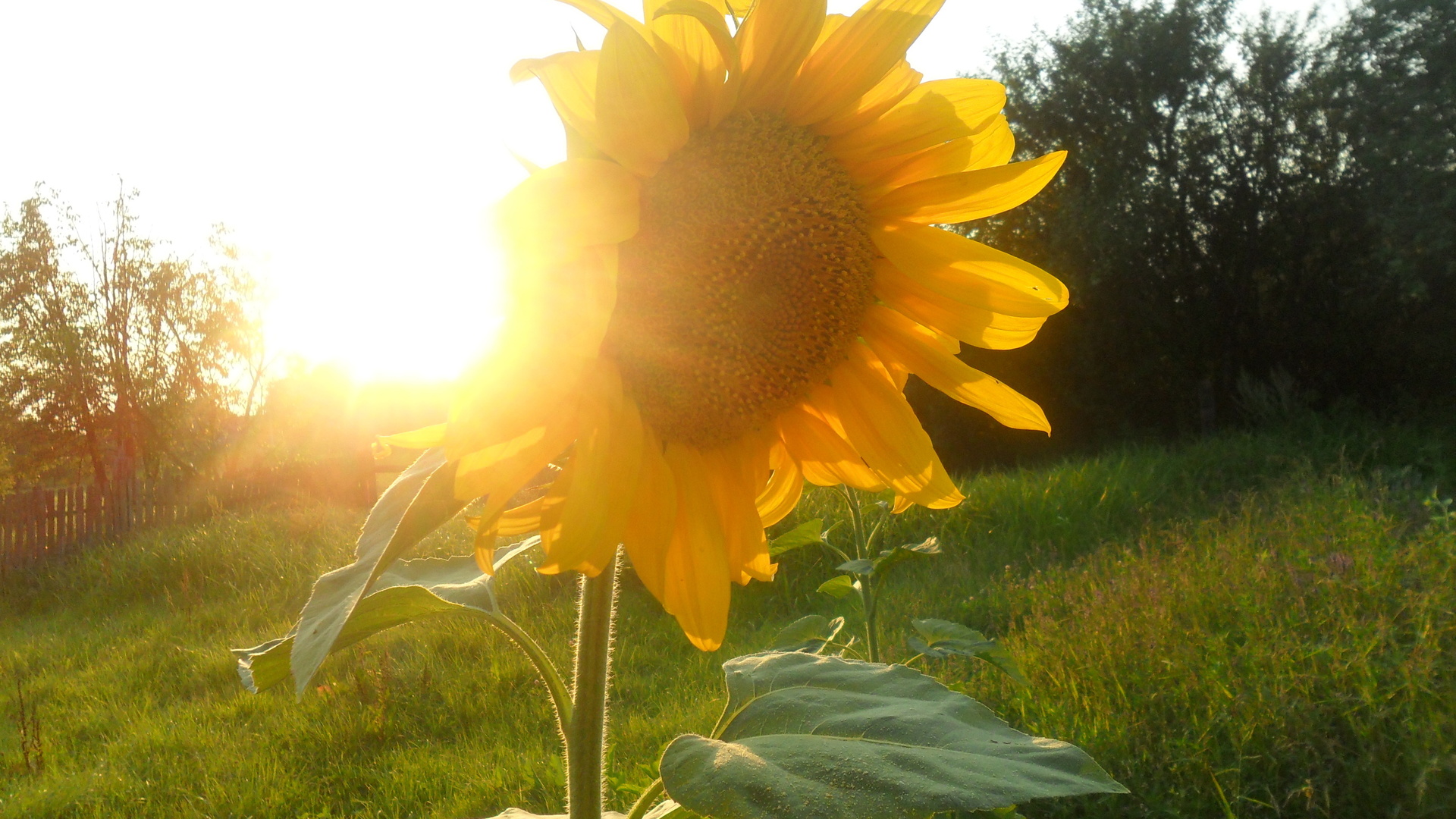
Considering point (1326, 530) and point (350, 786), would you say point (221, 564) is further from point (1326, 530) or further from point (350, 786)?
point (1326, 530)

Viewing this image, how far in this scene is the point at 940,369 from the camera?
36.8 inches

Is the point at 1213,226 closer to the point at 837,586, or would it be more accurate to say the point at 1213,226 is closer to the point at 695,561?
the point at 837,586

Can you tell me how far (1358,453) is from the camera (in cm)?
984

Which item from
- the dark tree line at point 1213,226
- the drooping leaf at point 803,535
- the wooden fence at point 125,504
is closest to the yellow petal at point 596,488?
the drooping leaf at point 803,535

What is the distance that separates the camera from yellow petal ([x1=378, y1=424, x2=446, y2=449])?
672 mm

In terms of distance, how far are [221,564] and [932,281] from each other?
26.5ft

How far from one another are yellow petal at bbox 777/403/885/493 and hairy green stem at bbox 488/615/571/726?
0.32 meters

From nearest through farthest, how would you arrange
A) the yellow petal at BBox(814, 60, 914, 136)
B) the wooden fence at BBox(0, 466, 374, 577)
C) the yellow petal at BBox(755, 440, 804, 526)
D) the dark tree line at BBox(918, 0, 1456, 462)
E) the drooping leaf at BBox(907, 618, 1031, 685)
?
the yellow petal at BBox(814, 60, 914, 136), the yellow petal at BBox(755, 440, 804, 526), the drooping leaf at BBox(907, 618, 1031, 685), the wooden fence at BBox(0, 466, 374, 577), the dark tree line at BBox(918, 0, 1456, 462)

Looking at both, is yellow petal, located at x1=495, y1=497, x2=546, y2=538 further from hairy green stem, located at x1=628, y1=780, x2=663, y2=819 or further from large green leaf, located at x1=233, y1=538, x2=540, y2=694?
hairy green stem, located at x1=628, y1=780, x2=663, y2=819

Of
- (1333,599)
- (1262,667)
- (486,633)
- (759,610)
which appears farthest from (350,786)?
(1333,599)

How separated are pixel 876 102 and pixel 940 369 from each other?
0.88 feet

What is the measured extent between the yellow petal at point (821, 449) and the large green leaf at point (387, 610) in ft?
0.91

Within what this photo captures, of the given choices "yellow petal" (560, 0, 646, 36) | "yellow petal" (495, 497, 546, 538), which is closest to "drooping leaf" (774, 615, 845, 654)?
"yellow petal" (495, 497, 546, 538)

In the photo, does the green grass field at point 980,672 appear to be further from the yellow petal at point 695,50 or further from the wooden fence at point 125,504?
the wooden fence at point 125,504
